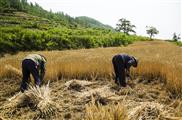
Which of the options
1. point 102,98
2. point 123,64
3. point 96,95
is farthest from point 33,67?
point 123,64

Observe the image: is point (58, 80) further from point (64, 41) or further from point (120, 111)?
point (64, 41)

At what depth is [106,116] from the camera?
4281 millimetres

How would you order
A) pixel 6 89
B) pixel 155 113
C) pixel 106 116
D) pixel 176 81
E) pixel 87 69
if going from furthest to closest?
1. pixel 87 69
2. pixel 6 89
3. pixel 176 81
4. pixel 155 113
5. pixel 106 116

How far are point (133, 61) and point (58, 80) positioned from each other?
2756mm

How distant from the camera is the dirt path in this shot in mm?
6050

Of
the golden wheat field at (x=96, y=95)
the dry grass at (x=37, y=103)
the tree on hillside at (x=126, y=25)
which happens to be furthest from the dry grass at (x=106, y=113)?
the tree on hillside at (x=126, y=25)

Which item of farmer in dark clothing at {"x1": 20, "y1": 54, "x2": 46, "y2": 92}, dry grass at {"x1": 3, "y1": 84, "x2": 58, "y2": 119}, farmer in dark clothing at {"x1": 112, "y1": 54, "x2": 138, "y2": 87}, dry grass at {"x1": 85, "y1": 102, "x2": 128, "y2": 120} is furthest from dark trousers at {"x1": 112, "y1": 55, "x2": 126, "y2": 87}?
dry grass at {"x1": 85, "y1": 102, "x2": 128, "y2": 120}

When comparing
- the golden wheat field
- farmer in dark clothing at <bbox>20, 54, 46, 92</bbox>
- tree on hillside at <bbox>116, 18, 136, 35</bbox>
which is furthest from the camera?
tree on hillside at <bbox>116, 18, 136, 35</bbox>

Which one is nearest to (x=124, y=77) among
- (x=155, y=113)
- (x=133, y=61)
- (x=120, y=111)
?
(x=133, y=61)

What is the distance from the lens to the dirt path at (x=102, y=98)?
6.05 metres

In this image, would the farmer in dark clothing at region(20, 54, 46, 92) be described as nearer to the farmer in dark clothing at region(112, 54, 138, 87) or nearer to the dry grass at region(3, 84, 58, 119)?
the dry grass at region(3, 84, 58, 119)

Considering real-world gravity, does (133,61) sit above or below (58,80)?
above

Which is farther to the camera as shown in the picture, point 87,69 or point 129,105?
point 87,69

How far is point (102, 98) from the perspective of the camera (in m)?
7.23
